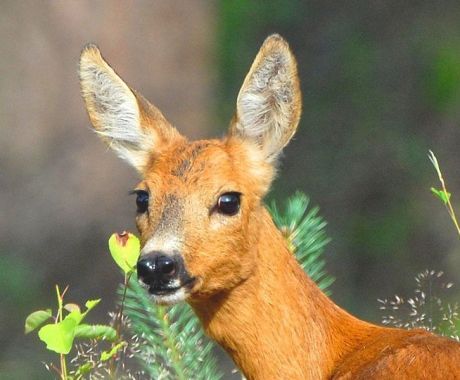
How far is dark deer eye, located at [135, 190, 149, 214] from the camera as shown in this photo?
6980mm

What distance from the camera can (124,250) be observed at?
6.41 metres

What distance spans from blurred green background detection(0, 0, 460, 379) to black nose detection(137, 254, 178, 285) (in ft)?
26.4

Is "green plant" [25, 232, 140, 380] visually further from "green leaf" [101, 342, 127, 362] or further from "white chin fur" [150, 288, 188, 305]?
"white chin fur" [150, 288, 188, 305]

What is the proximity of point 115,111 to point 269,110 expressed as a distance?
2.27 feet

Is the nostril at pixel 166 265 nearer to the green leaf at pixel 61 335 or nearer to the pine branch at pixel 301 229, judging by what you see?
the green leaf at pixel 61 335

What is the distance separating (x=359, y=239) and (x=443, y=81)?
→ 1762 millimetres

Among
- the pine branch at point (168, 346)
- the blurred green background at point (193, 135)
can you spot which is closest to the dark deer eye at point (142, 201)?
the pine branch at point (168, 346)

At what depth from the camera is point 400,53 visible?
1661 centimetres

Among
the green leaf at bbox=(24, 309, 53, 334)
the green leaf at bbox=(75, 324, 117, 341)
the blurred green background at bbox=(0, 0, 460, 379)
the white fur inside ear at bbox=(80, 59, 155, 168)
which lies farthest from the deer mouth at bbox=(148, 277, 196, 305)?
the blurred green background at bbox=(0, 0, 460, 379)

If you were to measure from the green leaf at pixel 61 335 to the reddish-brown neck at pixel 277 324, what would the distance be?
1.02m

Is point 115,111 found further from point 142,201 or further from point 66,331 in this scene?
point 66,331

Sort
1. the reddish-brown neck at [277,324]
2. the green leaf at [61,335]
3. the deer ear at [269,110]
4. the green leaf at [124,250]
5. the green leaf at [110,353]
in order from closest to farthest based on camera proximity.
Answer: the green leaf at [61,335], the green leaf at [110,353], the green leaf at [124,250], the reddish-brown neck at [277,324], the deer ear at [269,110]

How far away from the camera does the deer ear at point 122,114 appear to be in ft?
24.3

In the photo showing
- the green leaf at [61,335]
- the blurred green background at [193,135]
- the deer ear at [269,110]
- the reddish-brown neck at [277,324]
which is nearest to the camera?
the green leaf at [61,335]
